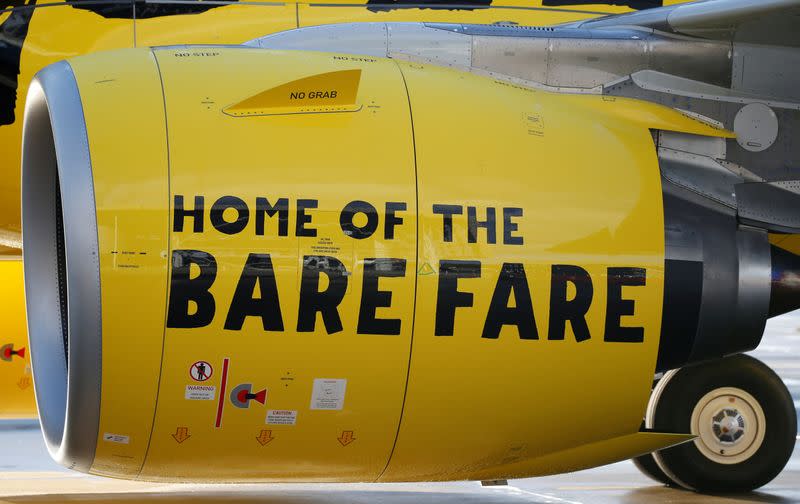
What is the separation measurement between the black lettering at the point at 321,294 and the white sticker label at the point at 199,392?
1.41 ft

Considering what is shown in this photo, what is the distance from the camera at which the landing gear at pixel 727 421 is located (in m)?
8.00

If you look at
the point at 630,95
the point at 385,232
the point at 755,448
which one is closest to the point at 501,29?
the point at 630,95

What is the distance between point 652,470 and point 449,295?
3390 millimetres

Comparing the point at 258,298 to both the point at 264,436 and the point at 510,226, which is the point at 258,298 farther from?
the point at 510,226

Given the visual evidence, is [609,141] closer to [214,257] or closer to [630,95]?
[630,95]

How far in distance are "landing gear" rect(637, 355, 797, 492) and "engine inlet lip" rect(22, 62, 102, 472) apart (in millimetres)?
3709

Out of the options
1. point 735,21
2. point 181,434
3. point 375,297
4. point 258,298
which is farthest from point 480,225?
point 735,21

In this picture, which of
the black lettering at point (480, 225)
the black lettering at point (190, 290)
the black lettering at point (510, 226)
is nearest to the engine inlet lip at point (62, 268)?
the black lettering at point (190, 290)

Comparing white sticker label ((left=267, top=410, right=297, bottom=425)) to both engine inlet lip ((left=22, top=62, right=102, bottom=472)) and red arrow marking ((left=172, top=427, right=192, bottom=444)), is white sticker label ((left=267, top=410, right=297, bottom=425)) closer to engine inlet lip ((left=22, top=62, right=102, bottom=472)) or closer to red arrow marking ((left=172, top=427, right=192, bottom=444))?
red arrow marking ((left=172, top=427, right=192, bottom=444))

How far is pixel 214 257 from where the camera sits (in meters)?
5.44

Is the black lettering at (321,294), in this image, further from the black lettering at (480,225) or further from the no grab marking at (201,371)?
the black lettering at (480,225)

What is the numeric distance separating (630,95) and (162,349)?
107 inches

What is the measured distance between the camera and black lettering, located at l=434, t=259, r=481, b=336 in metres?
5.62

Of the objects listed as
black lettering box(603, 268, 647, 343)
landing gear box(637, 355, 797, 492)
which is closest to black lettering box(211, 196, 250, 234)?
black lettering box(603, 268, 647, 343)
